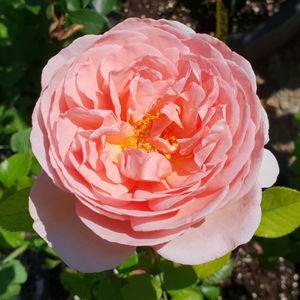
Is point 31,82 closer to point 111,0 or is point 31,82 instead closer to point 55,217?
point 111,0

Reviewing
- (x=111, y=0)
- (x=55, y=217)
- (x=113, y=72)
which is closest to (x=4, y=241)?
(x=55, y=217)

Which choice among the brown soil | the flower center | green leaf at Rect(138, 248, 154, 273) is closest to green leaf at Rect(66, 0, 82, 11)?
the flower center

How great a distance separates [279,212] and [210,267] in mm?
158

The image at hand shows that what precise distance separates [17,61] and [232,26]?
2.77ft

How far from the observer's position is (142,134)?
0.63 meters

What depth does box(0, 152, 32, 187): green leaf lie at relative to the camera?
775 mm

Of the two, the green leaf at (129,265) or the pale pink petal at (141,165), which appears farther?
the green leaf at (129,265)

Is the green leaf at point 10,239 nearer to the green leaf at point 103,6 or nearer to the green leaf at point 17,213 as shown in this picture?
the green leaf at point 17,213

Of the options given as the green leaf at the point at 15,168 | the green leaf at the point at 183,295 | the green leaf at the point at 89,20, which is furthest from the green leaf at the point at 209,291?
the green leaf at the point at 89,20

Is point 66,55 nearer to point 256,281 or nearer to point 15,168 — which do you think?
point 15,168

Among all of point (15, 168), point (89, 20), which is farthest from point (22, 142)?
point (89, 20)

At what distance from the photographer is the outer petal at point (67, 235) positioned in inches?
20.1

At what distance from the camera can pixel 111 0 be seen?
1010 mm

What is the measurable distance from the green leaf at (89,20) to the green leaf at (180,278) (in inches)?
20.9
